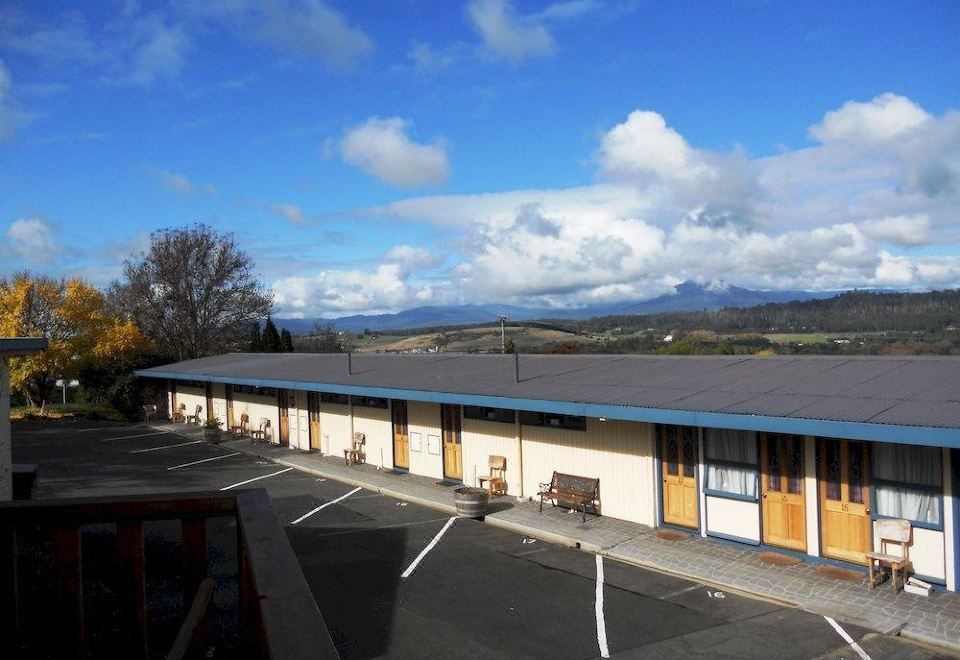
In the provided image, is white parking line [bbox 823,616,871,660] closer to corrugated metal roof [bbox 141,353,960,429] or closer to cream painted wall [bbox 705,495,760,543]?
corrugated metal roof [bbox 141,353,960,429]

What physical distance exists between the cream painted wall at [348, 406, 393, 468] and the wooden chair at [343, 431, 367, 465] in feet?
0.60

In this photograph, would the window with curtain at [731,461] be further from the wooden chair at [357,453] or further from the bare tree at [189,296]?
→ the bare tree at [189,296]

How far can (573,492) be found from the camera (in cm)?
1509

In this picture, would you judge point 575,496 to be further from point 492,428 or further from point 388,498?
point 388,498

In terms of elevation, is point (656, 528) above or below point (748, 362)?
below

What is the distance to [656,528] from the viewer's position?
13805 millimetres

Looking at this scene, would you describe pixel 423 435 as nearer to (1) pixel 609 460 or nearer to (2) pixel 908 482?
(1) pixel 609 460

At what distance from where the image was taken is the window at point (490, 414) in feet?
56.6

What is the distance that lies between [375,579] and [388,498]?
6.40 metres

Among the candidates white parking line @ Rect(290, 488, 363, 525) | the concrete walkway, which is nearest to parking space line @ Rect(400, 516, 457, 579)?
the concrete walkway

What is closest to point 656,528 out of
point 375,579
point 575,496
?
point 575,496

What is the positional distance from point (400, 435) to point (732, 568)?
11363 millimetres

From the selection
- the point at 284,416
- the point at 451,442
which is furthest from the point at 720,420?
the point at 284,416

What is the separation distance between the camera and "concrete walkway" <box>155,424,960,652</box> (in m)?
9.16
